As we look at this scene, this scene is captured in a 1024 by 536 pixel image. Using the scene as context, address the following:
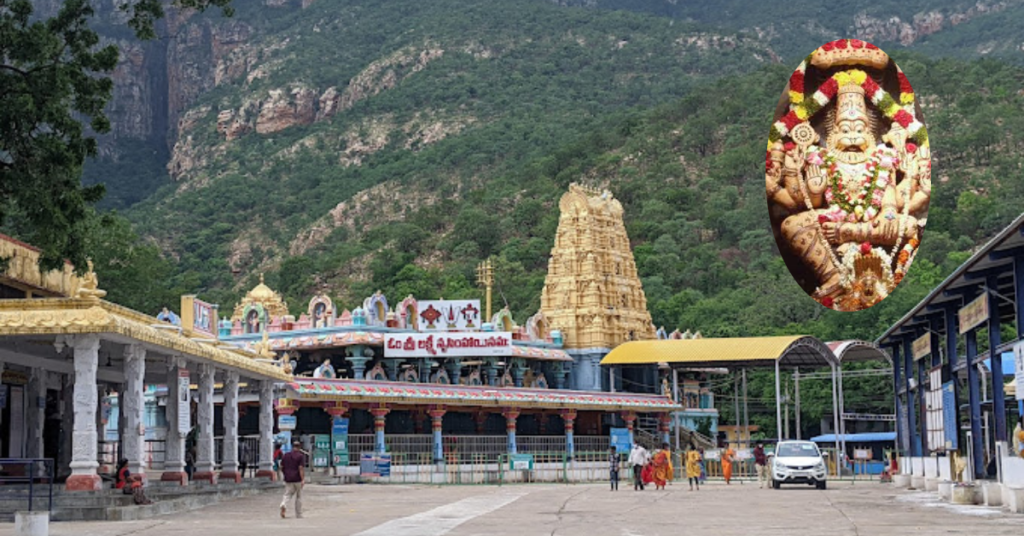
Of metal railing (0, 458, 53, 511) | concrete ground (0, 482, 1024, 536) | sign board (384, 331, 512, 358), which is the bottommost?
concrete ground (0, 482, 1024, 536)

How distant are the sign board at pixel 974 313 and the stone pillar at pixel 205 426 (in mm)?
17391

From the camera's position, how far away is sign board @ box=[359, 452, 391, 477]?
4925 cm

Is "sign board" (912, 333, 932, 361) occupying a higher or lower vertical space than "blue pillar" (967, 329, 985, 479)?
higher

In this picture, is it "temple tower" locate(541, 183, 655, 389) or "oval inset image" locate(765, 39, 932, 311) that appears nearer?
"oval inset image" locate(765, 39, 932, 311)

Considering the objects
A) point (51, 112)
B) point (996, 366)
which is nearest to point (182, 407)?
point (51, 112)

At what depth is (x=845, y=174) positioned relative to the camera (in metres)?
56.6

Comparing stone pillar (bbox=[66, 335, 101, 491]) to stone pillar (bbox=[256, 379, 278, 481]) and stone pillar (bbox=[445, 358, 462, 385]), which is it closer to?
stone pillar (bbox=[256, 379, 278, 481])

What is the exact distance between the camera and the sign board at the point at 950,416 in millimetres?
30891

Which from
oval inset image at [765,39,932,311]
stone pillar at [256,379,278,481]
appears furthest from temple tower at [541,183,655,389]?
stone pillar at [256,379,278,481]

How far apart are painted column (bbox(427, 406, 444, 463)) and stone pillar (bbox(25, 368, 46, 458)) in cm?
2533

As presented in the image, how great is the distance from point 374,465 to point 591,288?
85.0ft

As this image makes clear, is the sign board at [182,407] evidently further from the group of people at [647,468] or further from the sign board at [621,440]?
the sign board at [621,440]

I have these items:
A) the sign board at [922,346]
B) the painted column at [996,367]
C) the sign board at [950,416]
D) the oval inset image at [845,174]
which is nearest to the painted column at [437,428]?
the oval inset image at [845,174]

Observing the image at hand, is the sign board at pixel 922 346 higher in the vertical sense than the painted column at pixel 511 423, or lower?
higher
